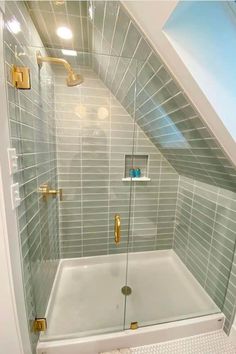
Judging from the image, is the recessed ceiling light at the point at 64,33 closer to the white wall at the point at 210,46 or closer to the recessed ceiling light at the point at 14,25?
the recessed ceiling light at the point at 14,25

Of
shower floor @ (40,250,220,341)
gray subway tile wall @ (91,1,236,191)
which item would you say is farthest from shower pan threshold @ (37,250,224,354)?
gray subway tile wall @ (91,1,236,191)

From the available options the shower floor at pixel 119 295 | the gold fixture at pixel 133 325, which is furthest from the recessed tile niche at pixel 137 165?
the gold fixture at pixel 133 325

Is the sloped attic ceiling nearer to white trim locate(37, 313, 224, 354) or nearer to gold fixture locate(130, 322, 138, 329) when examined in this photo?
white trim locate(37, 313, 224, 354)

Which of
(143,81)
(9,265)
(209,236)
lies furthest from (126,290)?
(143,81)

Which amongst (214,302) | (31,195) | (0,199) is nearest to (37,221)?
(31,195)

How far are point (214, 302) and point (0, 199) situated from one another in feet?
5.87

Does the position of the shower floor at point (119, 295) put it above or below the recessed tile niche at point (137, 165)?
below

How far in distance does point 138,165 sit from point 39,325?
63.2 inches

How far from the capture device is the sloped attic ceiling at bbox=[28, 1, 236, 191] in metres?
0.90

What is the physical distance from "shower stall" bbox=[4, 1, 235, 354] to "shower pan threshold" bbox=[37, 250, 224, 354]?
0.03 ft

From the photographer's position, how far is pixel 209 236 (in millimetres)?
1471

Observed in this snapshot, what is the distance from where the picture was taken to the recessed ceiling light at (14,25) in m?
0.77

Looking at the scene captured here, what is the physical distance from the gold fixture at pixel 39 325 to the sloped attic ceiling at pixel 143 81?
161 cm

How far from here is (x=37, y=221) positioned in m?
1.14
